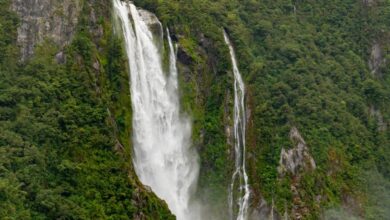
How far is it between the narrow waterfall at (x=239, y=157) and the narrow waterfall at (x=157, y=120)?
2.40 metres

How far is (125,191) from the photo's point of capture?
3825 centimetres

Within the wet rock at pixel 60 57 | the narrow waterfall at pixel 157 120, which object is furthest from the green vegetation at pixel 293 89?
the wet rock at pixel 60 57

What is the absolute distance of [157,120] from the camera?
4372 centimetres

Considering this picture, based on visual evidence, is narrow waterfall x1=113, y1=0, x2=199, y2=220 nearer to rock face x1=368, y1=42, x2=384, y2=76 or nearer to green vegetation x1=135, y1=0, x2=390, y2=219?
green vegetation x1=135, y1=0, x2=390, y2=219

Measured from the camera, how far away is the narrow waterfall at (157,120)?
140 feet

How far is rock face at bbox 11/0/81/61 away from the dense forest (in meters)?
0.35

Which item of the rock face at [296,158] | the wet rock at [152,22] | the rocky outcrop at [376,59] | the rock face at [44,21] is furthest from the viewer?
the rocky outcrop at [376,59]

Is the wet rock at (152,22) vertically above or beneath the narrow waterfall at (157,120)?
above

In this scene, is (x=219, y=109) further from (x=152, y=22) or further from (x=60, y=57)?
(x=60, y=57)

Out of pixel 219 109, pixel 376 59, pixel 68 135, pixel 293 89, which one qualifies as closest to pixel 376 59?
pixel 376 59

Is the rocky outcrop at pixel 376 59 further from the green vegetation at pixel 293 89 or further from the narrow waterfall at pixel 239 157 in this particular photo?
the narrow waterfall at pixel 239 157

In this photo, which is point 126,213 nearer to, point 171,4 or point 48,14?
point 48,14

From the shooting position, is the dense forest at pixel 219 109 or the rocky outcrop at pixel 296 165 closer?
the dense forest at pixel 219 109

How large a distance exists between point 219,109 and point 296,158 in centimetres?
551
